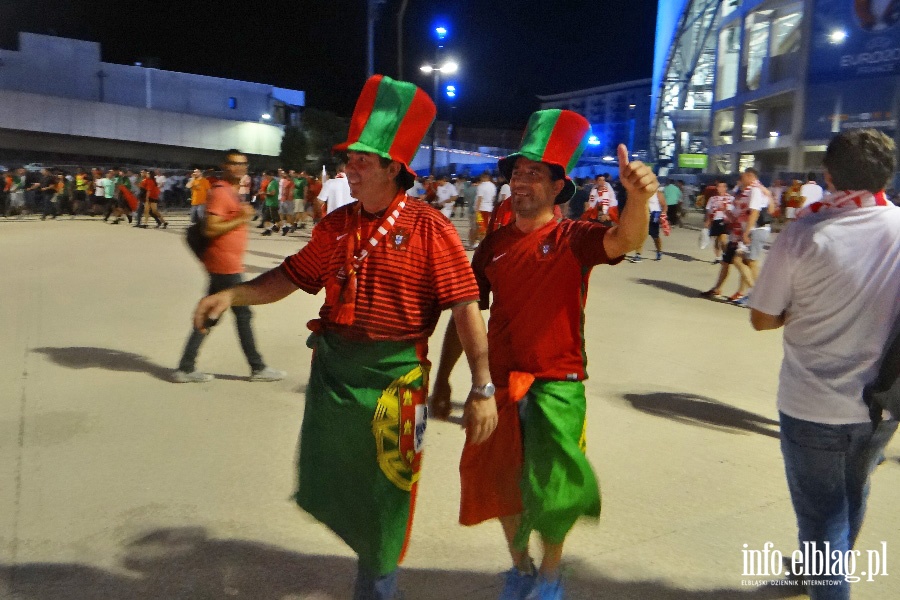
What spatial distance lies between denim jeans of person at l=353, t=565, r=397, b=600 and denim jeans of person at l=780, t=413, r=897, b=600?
1449mm

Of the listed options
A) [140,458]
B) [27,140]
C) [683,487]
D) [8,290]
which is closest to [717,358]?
[683,487]

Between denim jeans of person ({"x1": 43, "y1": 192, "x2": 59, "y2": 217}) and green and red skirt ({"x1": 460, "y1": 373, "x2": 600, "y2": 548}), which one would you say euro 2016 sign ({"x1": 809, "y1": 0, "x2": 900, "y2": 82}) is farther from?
green and red skirt ({"x1": 460, "y1": 373, "x2": 600, "y2": 548})

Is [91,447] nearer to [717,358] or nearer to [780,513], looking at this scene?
[780,513]

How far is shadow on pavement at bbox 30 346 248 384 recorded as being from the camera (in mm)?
6375

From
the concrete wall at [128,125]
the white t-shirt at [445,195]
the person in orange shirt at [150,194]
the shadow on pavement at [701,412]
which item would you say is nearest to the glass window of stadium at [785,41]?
the white t-shirt at [445,195]

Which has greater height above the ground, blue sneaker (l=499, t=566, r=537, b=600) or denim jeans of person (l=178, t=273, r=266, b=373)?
denim jeans of person (l=178, t=273, r=266, b=373)

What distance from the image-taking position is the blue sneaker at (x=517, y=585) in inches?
118


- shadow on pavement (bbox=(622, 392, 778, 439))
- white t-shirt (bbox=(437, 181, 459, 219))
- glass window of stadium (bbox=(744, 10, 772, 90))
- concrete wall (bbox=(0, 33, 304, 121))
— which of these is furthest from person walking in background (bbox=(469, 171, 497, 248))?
concrete wall (bbox=(0, 33, 304, 121))

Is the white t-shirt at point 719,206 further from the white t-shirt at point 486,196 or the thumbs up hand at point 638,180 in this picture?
the thumbs up hand at point 638,180

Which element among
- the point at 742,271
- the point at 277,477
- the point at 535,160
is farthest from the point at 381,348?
the point at 742,271

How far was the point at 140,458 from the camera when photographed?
14.8ft

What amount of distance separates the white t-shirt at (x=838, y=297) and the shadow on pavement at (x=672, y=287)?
8.72 m

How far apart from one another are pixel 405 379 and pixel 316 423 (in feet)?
1.14

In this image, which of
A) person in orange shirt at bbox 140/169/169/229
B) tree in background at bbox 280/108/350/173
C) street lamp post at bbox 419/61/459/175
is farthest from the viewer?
tree in background at bbox 280/108/350/173
